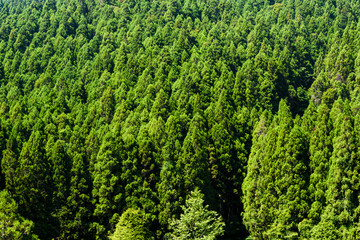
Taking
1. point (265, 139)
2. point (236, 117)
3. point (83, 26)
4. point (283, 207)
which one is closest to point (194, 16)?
point (83, 26)

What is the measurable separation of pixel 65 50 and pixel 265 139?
63570 mm

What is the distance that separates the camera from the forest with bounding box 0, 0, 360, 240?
4088 centimetres

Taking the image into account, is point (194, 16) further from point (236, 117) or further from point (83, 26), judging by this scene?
point (236, 117)

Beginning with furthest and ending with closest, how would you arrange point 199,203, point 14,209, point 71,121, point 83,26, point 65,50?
point 83,26 < point 65,50 < point 71,121 < point 199,203 < point 14,209

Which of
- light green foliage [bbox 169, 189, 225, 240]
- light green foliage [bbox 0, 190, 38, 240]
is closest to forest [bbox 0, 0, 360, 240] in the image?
light green foliage [bbox 0, 190, 38, 240]

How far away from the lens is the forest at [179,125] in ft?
134

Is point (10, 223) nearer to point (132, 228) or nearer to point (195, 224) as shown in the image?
point (132, 228)

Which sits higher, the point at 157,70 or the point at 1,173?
the point at 157,70

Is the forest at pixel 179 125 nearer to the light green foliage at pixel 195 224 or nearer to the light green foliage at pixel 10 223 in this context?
the light green foliage at pixel 10 223

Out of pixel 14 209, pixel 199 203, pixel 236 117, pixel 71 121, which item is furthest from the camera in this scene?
pixel 71 121

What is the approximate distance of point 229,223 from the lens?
51.6m

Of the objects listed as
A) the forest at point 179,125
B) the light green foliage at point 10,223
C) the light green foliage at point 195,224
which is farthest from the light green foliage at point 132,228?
the light green foliage at point 10,223

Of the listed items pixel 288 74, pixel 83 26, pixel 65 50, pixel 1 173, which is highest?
pixel 83 26

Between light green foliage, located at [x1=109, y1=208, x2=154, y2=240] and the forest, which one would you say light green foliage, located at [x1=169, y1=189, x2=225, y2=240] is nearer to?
the forest
